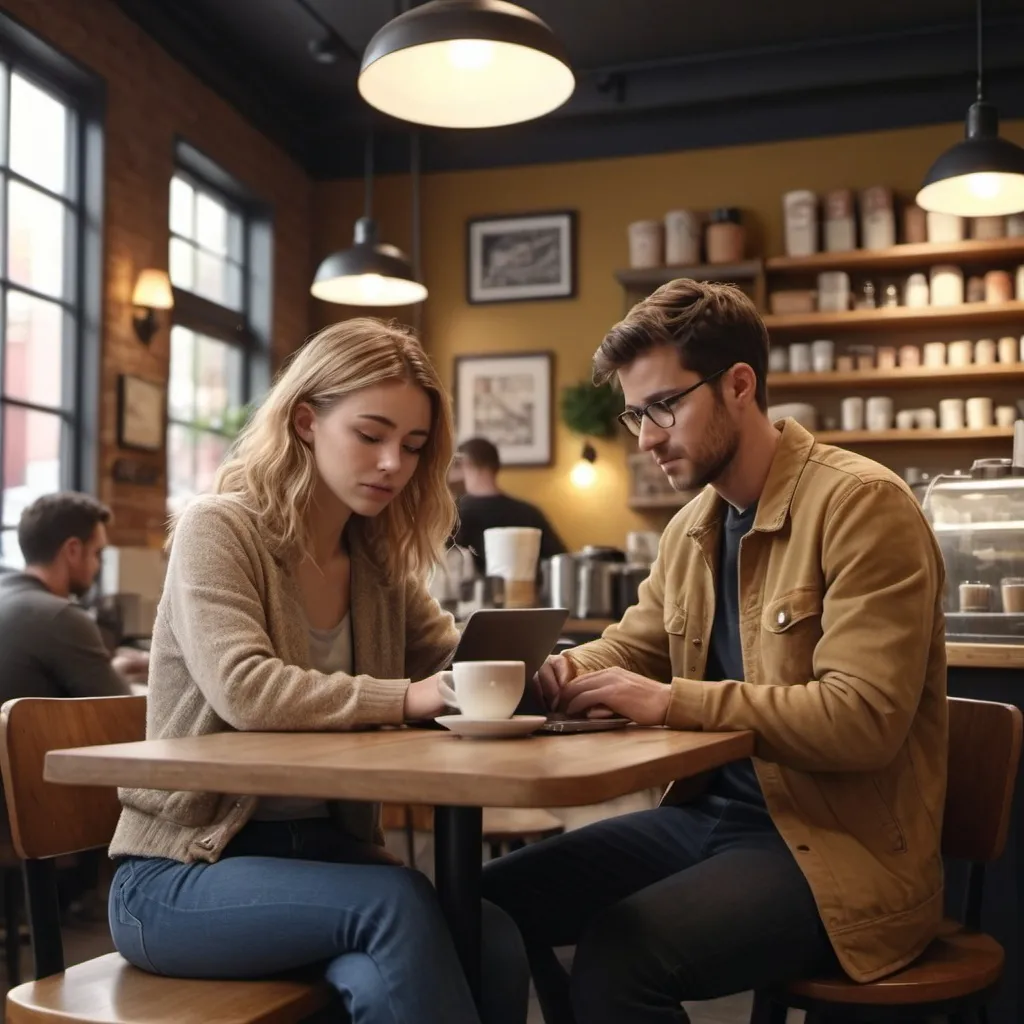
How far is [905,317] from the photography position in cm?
647

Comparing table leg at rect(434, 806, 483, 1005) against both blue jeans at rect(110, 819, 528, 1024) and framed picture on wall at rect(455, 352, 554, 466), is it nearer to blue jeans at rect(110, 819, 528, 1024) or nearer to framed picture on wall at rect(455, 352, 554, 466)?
blue jeans at rect(110, 819, 528, 1024)

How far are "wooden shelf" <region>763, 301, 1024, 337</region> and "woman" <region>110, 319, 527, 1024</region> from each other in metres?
4.80

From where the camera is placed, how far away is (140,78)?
5988 mm

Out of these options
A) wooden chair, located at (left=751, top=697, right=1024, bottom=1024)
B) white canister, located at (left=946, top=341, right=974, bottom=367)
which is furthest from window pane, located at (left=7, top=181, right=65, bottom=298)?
wooden chair, located at (left=751, top=697, right=1024, bottom=1024)

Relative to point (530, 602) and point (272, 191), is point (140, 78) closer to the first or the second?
point (272, 191)

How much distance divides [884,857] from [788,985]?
20 cm

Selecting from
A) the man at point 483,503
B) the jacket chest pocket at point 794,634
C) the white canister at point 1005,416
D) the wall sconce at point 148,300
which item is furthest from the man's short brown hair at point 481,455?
the jacket chest pocket at point 794,634

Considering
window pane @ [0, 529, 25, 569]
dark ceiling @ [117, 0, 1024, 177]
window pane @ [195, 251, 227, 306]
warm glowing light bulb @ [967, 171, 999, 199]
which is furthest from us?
window pane @ [195, 251, 227, 306]

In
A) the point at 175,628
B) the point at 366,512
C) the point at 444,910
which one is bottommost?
the point at 444,910

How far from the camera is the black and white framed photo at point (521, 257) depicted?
295 inches

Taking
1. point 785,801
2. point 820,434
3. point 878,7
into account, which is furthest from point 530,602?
point 878,7

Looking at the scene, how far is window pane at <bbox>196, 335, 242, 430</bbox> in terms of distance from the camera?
6.79 metres

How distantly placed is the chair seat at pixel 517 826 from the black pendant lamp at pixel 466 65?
65.3 inches

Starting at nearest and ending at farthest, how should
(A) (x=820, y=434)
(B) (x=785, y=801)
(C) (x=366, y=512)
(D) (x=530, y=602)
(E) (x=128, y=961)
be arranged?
(E) (x=128, y=961)
(B) (x=785, y=801)
(C) (x=366, y=512)
(D) (x=530, y=602)
(A) (x=820, y=434)
